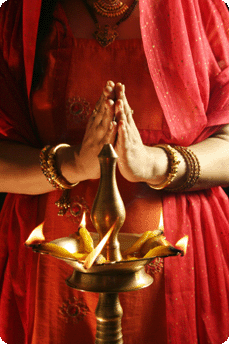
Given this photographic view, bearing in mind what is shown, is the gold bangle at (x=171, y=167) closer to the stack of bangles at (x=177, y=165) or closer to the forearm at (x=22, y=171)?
the stack of bangles at (x=177, y=165)

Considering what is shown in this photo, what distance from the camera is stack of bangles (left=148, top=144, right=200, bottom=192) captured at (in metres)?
0.68

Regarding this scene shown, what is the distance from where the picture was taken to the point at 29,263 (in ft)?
2.66

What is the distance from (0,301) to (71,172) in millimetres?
412

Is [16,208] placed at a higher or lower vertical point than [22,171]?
lower

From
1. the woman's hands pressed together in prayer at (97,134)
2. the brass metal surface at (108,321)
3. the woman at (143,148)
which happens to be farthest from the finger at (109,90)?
the brass metal surface at (108,321)

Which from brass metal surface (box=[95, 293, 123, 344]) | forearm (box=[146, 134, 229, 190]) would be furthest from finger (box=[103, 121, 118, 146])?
brass metal surface (box=[95, 293, 123, 344])

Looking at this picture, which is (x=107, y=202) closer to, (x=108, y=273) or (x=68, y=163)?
(x=108, y=273)

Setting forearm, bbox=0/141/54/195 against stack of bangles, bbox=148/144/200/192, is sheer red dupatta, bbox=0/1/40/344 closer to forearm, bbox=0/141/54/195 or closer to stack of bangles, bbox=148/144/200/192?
forearm, bbox=0/141/54/195

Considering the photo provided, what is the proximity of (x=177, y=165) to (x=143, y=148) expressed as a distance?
0.30 feet

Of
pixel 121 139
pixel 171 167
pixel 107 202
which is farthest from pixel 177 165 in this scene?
pixel 107 202

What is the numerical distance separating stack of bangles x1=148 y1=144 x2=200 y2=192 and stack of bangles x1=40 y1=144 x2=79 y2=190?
181 mm

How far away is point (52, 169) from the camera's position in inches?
26.8

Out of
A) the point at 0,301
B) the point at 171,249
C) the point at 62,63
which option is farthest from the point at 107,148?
the point at 0,301

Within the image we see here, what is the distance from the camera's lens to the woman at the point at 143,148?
0.71m
